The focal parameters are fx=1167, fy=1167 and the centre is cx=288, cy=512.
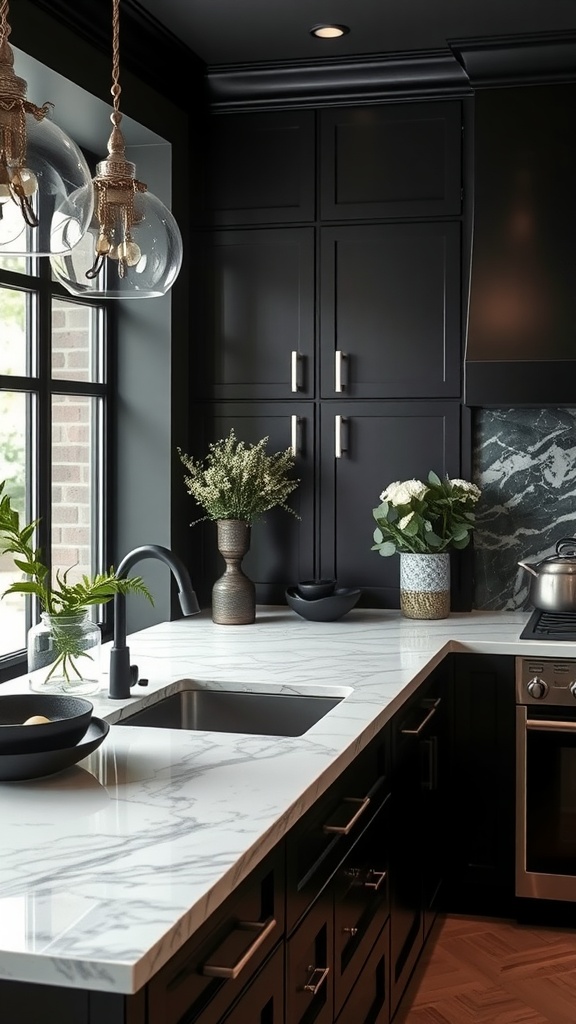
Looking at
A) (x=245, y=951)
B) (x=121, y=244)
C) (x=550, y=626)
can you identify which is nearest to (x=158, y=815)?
(x=245, y=951)

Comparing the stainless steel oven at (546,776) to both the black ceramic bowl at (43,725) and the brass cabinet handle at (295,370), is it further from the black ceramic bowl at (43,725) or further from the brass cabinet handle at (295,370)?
the black ceramic bowl at (43,725)

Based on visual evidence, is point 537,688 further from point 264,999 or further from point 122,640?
point 264,999

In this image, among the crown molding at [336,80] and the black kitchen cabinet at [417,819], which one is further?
the crown molding at [336,80]

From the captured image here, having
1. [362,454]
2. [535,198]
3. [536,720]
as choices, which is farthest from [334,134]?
[536,720]

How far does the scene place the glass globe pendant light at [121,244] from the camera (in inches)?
68.2

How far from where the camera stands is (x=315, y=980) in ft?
6.76

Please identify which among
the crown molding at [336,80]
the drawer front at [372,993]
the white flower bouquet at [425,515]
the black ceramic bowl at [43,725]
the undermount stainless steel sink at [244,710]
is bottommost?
the drawer front at [372,993]

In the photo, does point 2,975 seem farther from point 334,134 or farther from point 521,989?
point 334,134

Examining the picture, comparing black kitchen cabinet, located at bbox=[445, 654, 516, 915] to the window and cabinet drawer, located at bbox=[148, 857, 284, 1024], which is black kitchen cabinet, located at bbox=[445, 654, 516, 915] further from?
cabinet drawer, located at bbox=[148, 857, 284, 1024]

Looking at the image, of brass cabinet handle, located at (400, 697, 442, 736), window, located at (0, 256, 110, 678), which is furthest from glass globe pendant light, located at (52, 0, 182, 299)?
brass cabinet handle, located at (400, 697, 442, 736)

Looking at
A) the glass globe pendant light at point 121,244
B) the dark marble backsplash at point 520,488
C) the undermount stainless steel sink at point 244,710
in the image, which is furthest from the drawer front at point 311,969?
the dark marble backsplash at point 520,488

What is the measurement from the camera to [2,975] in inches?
51.3

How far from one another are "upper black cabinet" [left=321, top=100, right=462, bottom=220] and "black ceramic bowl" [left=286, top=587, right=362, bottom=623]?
4.25 ft

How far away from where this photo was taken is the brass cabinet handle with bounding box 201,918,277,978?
5.09 feet
